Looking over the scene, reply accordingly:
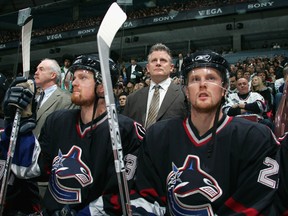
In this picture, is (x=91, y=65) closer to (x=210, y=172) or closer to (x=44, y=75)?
(x=210, y=172)

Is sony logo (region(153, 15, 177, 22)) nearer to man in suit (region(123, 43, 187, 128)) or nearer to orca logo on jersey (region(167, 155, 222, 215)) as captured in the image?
man in suit (region(123, 43, 187, 128))

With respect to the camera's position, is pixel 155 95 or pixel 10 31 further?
pixel 10 31

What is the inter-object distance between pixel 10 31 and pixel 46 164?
19.9 m

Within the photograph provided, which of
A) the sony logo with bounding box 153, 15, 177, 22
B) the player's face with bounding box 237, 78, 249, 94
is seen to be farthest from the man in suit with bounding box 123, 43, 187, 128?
the sony logo with bounding box 153, 15, 177, 22

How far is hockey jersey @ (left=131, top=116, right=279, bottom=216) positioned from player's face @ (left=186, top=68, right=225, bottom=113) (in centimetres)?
10

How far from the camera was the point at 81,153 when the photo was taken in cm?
183

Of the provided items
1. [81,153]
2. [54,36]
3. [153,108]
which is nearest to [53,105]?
[153,108]

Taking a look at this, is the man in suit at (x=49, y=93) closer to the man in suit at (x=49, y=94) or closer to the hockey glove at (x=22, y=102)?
the man in suit at (x=49, y=94)

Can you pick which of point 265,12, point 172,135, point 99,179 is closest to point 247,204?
point 172,135

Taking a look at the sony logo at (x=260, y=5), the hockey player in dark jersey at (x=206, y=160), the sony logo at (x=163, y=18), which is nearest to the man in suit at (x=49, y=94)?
the hockey player in dark jersey at (x=206, y=160)

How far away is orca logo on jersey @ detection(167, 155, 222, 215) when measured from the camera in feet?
4.97

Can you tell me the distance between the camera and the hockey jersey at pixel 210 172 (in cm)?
151

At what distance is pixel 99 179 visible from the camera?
5.92 feet

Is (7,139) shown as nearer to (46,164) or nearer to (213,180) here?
(46,164)
